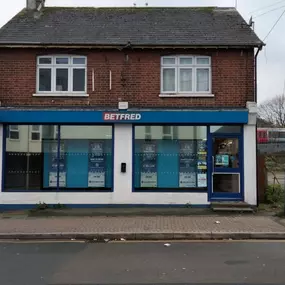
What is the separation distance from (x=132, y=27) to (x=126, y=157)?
481 cm

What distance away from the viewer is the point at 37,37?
14.1 meters

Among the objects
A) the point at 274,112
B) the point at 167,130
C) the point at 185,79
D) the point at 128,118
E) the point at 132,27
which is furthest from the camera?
the point at 274,112

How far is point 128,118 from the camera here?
13500 millimetres

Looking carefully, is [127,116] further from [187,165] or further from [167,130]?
[187,165]

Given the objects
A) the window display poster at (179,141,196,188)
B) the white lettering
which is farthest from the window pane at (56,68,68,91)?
the window display poster at (179,141,196,188)

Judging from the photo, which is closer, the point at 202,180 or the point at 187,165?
the point at 202,180

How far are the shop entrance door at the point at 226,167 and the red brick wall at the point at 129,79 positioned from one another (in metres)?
1.23

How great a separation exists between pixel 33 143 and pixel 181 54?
19.2 feet

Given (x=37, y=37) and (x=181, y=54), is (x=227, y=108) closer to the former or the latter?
(x=181, y=54)

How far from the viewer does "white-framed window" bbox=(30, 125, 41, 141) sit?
14.0m

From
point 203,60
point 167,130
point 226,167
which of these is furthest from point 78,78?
point 226,167

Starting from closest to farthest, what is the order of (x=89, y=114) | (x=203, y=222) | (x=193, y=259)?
(x=193, y=259), (x=203, y=222), (x=89, y=114)

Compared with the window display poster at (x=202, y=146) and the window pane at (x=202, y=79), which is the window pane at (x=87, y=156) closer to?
the window display poster at (x=202, y=146)

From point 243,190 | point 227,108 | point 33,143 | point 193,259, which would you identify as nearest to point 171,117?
point 227,108
